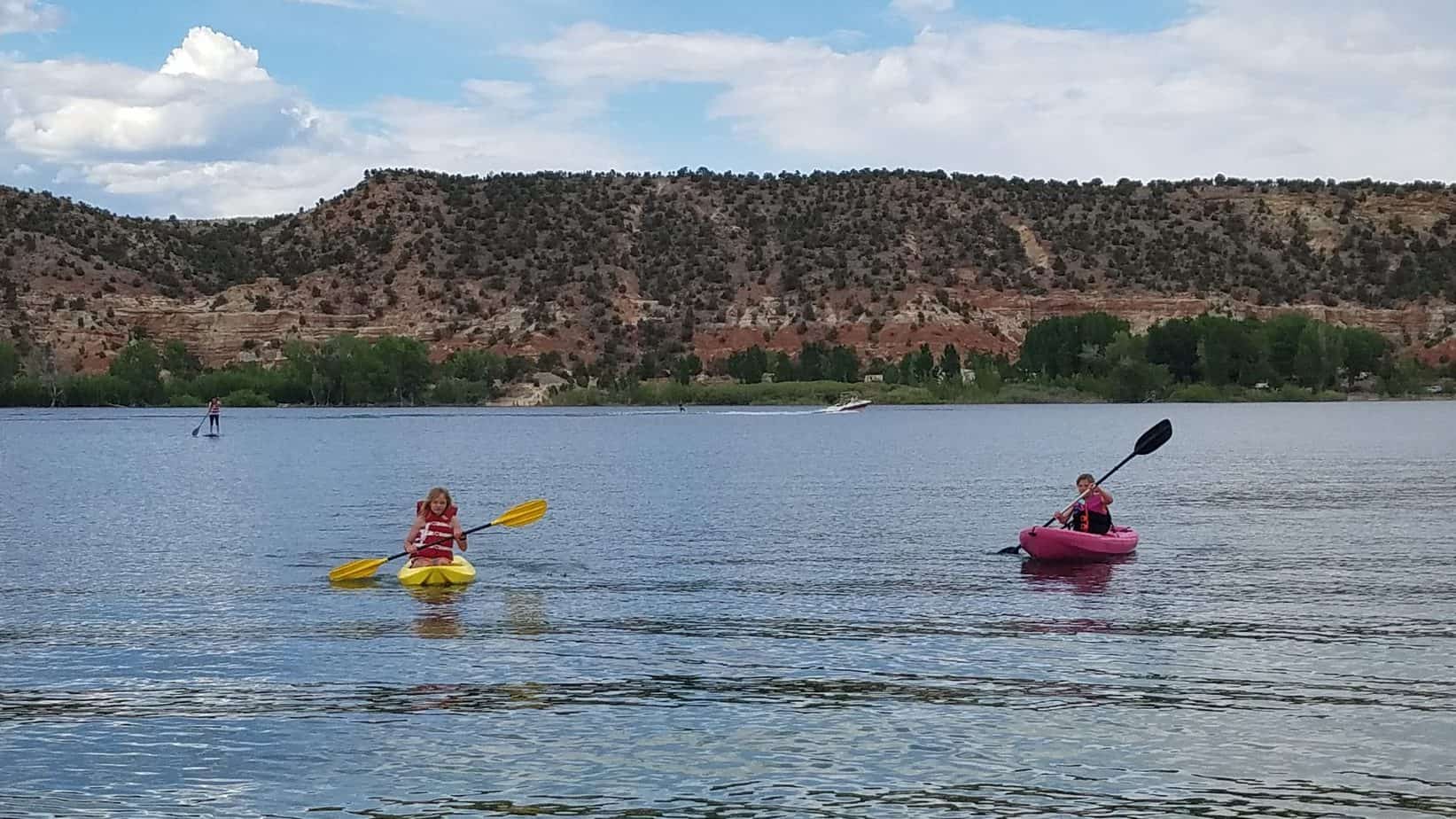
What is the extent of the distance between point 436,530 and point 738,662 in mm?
10247

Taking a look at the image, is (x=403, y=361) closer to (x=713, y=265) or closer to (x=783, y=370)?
(x=713, y=265)

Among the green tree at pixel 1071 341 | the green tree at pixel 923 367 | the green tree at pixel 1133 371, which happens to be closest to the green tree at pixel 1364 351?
the green tree at pixel 1133 371

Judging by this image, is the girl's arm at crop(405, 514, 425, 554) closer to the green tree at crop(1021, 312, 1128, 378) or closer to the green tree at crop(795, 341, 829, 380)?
the green tree at crop(795, 341, 829, 380)

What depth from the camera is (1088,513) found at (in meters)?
33.8

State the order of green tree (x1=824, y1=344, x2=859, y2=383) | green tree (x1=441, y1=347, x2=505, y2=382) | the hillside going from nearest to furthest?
green tree (x1=824, y1=344, x2=859, y2=383), green tree (x1=441, y1=347, x2=505, y2=382), the hillside

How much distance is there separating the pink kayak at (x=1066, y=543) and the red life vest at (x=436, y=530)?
35.5ft

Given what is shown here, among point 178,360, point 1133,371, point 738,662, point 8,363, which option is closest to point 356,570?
point 738,662

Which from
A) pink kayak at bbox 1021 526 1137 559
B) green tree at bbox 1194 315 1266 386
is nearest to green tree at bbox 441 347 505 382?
green tree at bbox 1194 315 1266 386

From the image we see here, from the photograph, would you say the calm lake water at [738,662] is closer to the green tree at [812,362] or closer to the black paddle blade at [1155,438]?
the black paddle blade at [1155,438]

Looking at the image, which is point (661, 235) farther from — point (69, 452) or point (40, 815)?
point (40, 815)

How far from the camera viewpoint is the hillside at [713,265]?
500 feet

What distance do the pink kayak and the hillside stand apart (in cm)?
11741

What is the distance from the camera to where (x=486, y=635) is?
25.1m

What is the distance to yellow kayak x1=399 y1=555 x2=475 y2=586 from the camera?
3069 cm
